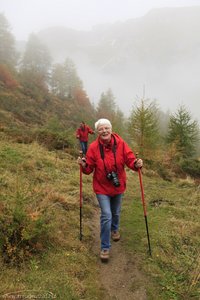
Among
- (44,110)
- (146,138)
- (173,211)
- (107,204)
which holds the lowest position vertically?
(173,211)

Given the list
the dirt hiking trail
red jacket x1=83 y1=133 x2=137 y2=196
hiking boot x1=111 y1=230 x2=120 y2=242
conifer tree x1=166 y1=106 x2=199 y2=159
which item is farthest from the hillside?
the dirt hiking trail

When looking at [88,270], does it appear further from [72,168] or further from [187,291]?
[72,168]

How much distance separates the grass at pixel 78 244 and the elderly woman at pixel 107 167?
0.70m

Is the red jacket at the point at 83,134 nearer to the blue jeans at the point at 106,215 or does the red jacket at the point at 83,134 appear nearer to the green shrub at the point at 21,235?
the blue jeans at the point at 106,215

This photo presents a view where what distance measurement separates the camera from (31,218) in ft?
18.5

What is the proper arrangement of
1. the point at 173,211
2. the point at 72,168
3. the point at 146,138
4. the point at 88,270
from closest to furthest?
the point at 88,270 < the point at 173,211 < the point at 72,168 < the point at 146,138

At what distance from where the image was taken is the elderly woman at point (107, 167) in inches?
238

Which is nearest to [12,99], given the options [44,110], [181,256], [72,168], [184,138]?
[44,110]

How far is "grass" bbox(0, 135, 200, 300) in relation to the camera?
194 inches

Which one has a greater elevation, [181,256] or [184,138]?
[184,138]

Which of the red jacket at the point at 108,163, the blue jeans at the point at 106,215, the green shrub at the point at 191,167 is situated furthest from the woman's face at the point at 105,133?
the green shrub at the point at 191,167

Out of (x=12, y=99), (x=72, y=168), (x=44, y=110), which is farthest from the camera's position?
(x=44, y=110)

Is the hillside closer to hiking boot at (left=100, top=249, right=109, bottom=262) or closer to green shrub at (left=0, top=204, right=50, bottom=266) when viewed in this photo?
green shrub at (left=0, top=204, right=50, bottom=266)

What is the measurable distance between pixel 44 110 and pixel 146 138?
25969 mm
